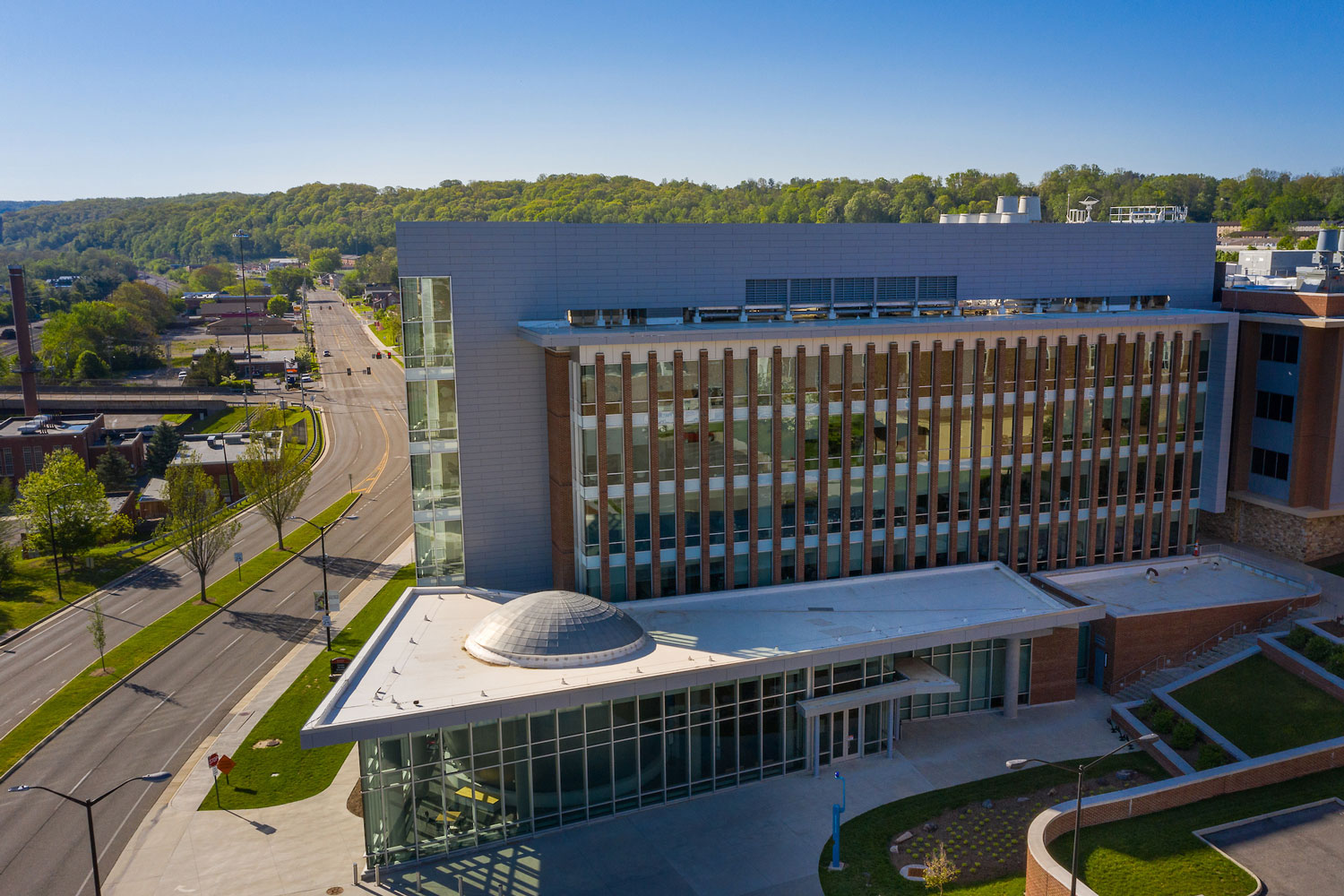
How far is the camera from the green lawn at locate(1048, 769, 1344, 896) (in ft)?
104

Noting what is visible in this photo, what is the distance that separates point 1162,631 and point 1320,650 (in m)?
6.31

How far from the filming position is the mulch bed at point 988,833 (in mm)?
34812

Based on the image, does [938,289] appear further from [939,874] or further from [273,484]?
[273,484]

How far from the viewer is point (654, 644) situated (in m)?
40.4

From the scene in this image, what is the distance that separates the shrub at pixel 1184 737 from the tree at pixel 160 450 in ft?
307

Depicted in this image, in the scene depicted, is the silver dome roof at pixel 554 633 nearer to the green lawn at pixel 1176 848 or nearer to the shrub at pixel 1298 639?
the green lawn at pixel 1176 848

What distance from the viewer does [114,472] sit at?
3703 inches

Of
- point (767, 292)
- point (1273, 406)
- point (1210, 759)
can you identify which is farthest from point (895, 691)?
point (1273, 406)

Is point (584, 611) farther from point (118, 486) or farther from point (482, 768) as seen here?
point (118, 486)

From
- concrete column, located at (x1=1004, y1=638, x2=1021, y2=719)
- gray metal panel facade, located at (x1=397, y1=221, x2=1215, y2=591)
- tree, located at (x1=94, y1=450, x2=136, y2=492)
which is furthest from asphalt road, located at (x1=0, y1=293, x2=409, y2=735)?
concrete column, located at (x1=1004, y1=638, x2=1021, y2=719)

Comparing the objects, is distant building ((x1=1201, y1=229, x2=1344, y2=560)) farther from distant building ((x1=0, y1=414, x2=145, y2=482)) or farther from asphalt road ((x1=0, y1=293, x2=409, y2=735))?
distant building ((x1=0, y1=414, x2=145, y2=482))

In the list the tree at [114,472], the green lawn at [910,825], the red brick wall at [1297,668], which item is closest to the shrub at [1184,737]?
the green lawn at [910,825]

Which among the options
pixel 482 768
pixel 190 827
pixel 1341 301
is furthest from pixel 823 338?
pixel 190 827

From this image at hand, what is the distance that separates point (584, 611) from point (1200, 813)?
2361cm
